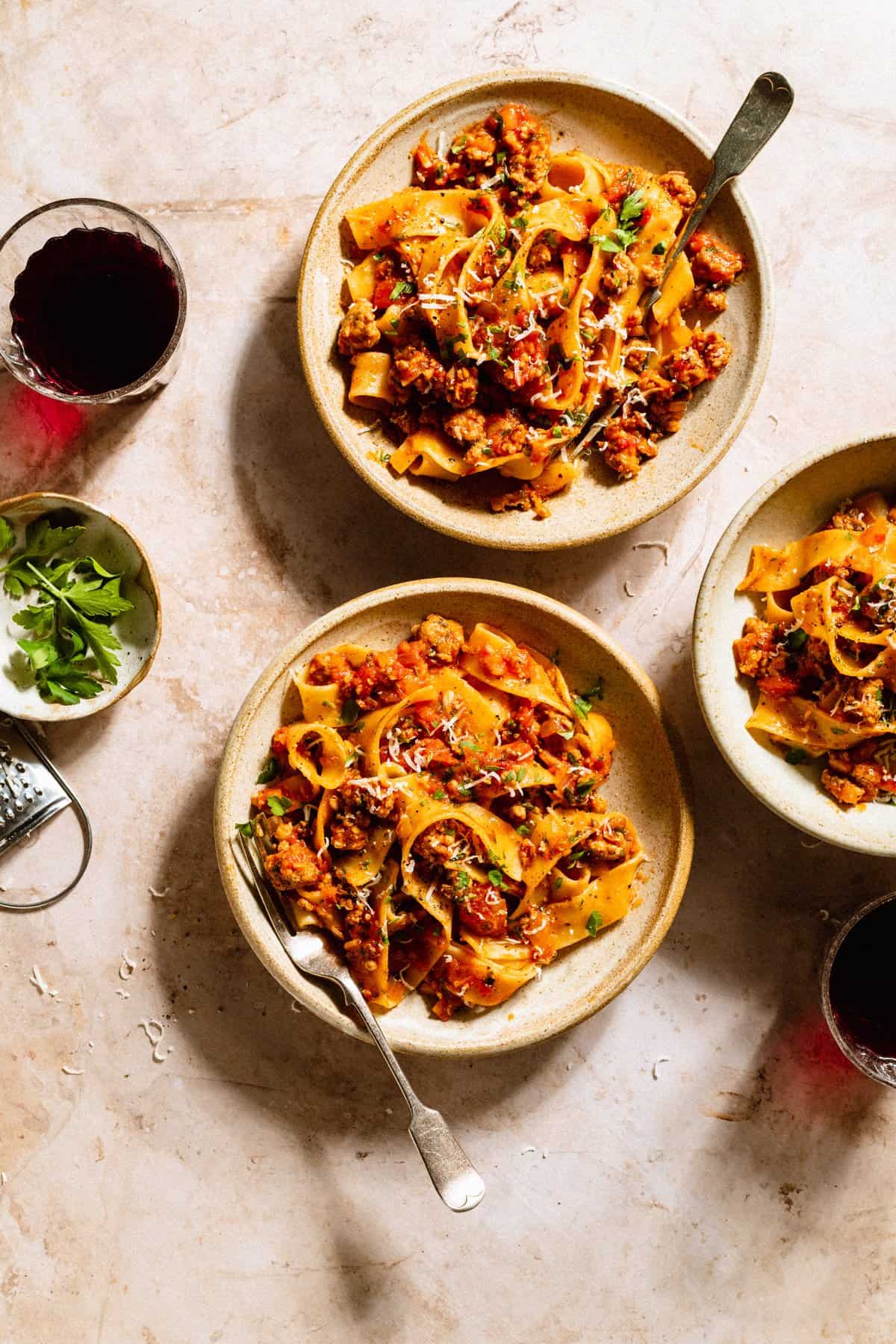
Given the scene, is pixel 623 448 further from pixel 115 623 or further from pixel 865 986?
pixel 865 986

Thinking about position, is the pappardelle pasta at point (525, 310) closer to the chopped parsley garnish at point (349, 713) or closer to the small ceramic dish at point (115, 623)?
the chopped parsley garnish at point (349, 713)

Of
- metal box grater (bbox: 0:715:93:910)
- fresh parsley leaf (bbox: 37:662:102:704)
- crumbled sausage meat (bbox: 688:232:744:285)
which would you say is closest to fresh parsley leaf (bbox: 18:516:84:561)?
fresh parsley leaf (bbox: 37:662:102:704)

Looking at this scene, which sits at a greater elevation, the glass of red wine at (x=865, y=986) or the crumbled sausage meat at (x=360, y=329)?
the crumbled sausage meat at (x=360, y=329)

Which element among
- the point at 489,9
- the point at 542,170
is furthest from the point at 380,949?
the point at 489,9

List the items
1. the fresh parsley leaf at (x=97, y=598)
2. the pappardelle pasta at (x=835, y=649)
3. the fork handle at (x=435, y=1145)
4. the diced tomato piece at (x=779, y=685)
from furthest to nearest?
the fresh parsley leaf at (x=97, y=598) < the diced tomato piece at (x=779, y=685) < the fork handle at (x=435, y=1145) < the pappardelle pasta at (x=835, y=649)

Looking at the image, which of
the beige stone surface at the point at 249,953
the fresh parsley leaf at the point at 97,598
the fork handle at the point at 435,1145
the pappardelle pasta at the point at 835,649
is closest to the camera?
the pappardelle pasta at the point at 835,649

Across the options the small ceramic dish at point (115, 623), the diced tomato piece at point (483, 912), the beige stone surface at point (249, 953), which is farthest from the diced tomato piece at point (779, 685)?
the small ceramic dish at point (115, 623)

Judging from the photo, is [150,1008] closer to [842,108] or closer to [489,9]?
[489,9]

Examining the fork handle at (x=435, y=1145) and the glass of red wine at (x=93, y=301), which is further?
the glass of red wine at (x=93, y=301)
